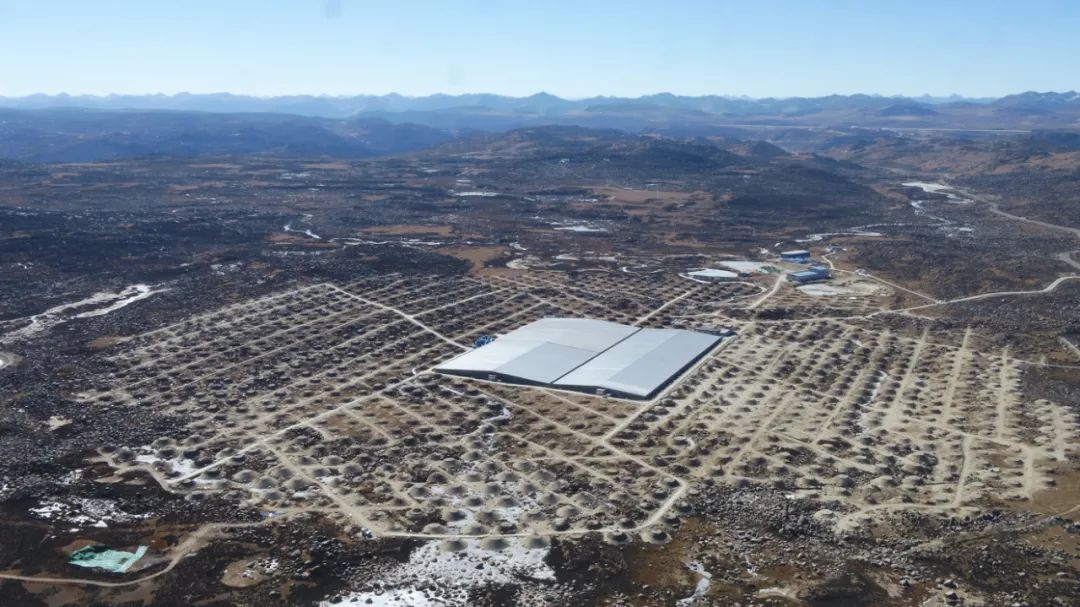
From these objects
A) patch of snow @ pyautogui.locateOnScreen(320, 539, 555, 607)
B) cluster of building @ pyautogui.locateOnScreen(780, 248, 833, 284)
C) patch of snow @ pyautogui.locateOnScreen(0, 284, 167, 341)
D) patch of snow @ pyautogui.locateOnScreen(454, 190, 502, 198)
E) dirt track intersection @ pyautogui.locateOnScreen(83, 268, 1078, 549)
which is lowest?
patch of snow @ pyautogui.locateOnScreen(320, 539, 555, 607)

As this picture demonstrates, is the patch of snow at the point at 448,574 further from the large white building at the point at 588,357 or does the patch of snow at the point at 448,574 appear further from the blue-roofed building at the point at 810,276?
the blue-roofed building at the point at 810,276

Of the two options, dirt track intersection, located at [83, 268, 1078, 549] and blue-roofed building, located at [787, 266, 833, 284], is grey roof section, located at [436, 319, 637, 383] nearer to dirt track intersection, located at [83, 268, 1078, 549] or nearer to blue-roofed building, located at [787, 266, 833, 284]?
dirt track intersection, located at [83, 268, 1078, 549]

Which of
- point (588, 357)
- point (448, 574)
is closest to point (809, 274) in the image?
point (588, 357)

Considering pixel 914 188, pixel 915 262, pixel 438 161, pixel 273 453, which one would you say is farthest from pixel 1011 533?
pixel 438 161

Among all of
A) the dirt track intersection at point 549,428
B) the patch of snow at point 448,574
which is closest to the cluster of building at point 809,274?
the dirt track intersection at point 549,428

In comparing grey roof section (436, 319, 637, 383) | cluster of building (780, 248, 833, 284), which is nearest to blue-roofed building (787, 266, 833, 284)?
cluster of building (780, 248, 833, 284)

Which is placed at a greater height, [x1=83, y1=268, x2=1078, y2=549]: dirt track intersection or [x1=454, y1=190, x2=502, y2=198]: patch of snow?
[x1=454, y1=190, x2=502, y2=198]: patch of snow

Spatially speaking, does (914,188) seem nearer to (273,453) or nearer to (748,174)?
(748,174)
